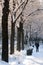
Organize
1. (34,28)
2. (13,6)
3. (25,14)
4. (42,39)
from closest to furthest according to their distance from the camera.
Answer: (13,6), (25,14), (34,28), (42,39)

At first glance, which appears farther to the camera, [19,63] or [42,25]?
[42,25]

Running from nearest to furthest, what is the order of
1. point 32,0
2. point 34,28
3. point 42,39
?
point 32,0 < point 34,28 < point 42,39

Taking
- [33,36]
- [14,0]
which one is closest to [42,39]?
[33,36]


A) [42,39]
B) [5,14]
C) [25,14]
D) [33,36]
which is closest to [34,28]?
[33,36]

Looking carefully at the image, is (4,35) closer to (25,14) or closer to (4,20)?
(4,20)

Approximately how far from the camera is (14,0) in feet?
93.6

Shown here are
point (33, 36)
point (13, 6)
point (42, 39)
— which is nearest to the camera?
point (13, 6)

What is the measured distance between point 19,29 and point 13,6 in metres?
6.10

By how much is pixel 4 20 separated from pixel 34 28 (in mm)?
47681

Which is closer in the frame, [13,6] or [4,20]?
[4,20]

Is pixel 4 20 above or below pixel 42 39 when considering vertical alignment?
above

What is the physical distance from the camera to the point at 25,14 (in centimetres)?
3653

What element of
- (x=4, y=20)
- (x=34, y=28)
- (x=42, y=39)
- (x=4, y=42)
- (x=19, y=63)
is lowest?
(x=42, y=39)

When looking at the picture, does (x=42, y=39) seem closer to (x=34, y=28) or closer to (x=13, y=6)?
(x=34, y=28)
